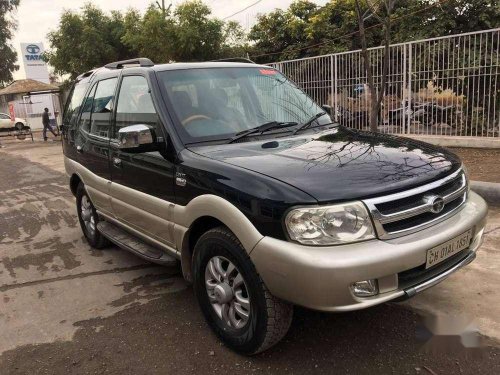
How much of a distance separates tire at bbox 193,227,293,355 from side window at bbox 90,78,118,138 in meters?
1.95

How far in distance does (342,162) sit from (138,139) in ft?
4.71

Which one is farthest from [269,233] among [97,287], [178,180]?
[97,287]

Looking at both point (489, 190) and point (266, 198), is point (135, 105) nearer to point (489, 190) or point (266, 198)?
point (266, 198)

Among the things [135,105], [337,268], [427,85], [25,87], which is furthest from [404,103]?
[25,87]

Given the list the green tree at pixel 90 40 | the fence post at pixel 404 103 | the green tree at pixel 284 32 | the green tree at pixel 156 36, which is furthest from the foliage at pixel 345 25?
the green tree at pixel 90 40

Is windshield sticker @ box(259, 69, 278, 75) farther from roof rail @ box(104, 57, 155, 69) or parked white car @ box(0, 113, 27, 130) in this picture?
parked white car @ box(0, 113, 27, 130)

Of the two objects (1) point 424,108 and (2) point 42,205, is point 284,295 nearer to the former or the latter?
(2) point 42,205

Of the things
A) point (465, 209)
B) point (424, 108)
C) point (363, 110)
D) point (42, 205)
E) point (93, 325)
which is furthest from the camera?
point (363, 110)

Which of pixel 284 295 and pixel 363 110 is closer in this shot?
pixel 284 295

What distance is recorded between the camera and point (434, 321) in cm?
328

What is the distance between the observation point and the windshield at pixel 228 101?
357 centimetres

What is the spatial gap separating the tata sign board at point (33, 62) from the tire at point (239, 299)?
36000mm

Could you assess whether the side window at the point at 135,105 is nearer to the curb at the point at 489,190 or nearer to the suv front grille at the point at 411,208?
the suv front grille at the point at 411,208

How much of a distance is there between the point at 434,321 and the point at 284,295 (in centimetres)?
135
